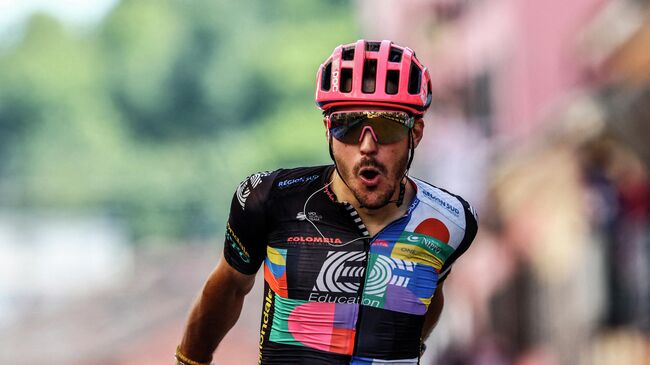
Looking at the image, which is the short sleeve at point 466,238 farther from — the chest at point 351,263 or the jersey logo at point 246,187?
the jersey logo at point 246,187

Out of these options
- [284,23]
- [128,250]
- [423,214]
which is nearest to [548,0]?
[423,214]

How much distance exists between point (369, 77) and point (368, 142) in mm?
307

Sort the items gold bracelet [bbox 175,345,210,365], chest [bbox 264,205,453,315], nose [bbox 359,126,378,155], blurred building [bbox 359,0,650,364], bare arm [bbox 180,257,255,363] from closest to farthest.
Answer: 1. nose [bbox 359,126,378,155]
2. chest [bbox 264,205,453,315]
3. bare arm [bbox 180,257,255,363]
4. gold bracelet [bbox 175,345,210,365]
5. blurred building [bbox 359,0,650,364]

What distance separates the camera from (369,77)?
566cm

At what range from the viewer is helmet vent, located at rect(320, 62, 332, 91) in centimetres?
570

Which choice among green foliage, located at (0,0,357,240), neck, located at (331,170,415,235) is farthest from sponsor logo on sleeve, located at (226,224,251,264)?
green foliage, located at (0,0,357,240)

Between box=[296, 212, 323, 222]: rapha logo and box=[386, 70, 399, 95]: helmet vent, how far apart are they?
609 mm

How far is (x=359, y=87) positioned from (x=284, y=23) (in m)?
107

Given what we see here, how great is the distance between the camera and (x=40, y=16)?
112125mm

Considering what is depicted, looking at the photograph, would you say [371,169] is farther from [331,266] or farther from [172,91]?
[172,91]

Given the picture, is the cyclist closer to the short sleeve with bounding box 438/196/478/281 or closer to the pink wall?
the short sleeve with bounding box 438/196/478/281

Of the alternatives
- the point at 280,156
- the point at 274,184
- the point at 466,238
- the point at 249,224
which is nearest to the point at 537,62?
the point at 466,238

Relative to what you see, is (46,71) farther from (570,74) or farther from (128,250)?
(570,74)

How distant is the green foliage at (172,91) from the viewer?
3900 inches
